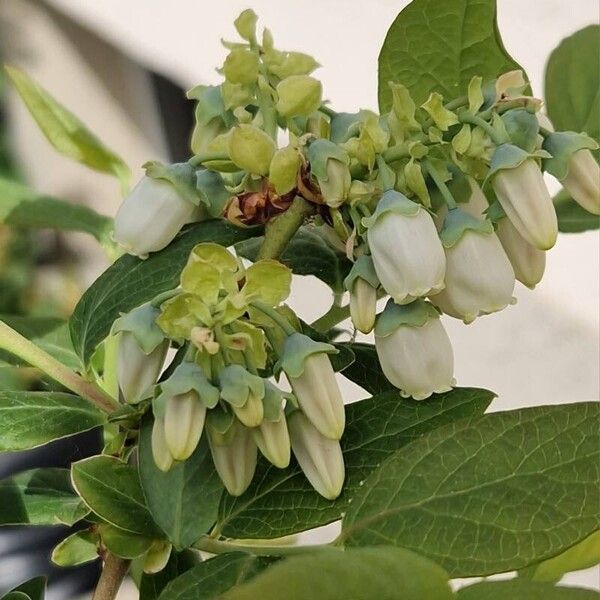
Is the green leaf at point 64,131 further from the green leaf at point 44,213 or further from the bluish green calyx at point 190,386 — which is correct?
the bluish green calyx at point 190,386

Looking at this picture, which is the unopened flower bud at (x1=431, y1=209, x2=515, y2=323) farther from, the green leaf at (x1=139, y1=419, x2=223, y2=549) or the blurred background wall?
the blurred background wall

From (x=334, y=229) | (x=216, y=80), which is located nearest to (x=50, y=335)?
(x=334, y=229)

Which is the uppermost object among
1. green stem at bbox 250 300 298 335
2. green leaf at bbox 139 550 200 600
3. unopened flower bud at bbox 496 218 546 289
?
unopened flower bud at bbox 496 218 546 289

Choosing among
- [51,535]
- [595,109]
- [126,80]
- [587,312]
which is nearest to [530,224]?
[595,109]

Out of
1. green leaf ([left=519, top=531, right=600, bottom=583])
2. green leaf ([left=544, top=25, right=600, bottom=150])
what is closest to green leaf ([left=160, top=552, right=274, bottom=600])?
green leaf ([left=519, top=531, right=600, bottom=583])

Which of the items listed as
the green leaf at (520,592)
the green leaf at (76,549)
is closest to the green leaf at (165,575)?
the green leaf at (76,549)

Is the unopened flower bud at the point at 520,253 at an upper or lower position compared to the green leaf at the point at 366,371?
upper
